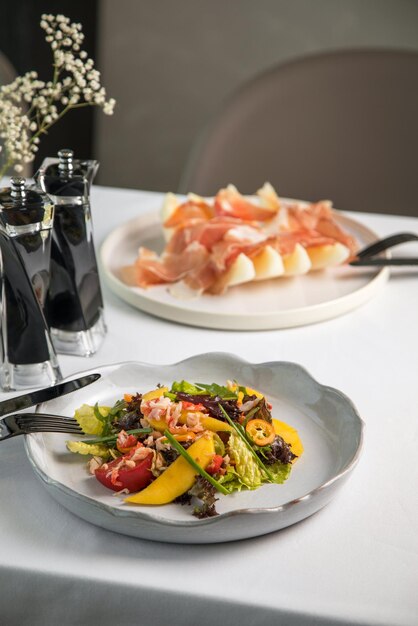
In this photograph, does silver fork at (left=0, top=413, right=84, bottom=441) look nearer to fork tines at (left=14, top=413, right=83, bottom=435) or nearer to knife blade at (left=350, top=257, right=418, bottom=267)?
fork tines at (left=14, top=413, right=83, bottom=435)

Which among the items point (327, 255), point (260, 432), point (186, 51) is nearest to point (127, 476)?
point (260, 432)

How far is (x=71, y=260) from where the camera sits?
1143mm

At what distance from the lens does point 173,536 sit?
788 millimetres

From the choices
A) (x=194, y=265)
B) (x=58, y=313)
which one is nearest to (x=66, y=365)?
(x=58, y=313)

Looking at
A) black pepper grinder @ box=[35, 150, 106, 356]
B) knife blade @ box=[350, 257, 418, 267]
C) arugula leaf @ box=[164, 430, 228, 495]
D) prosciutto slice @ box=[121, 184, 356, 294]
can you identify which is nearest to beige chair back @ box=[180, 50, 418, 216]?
prosciutto slice @ box=[121, 184, 356, 294]

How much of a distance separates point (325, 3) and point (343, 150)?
1.38 metres

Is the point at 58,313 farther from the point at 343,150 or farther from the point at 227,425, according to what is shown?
the point at 343,150

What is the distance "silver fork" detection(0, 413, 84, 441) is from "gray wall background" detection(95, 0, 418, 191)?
9.31 feet

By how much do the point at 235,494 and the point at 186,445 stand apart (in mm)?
71

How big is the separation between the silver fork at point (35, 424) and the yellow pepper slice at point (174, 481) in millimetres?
124

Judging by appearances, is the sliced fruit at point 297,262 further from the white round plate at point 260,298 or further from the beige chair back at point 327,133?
the beige chair back at point 327,133

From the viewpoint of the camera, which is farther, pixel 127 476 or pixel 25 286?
pixel 25 286

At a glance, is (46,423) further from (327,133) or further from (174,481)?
(327,133)

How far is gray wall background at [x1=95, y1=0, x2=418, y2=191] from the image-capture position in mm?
3459
